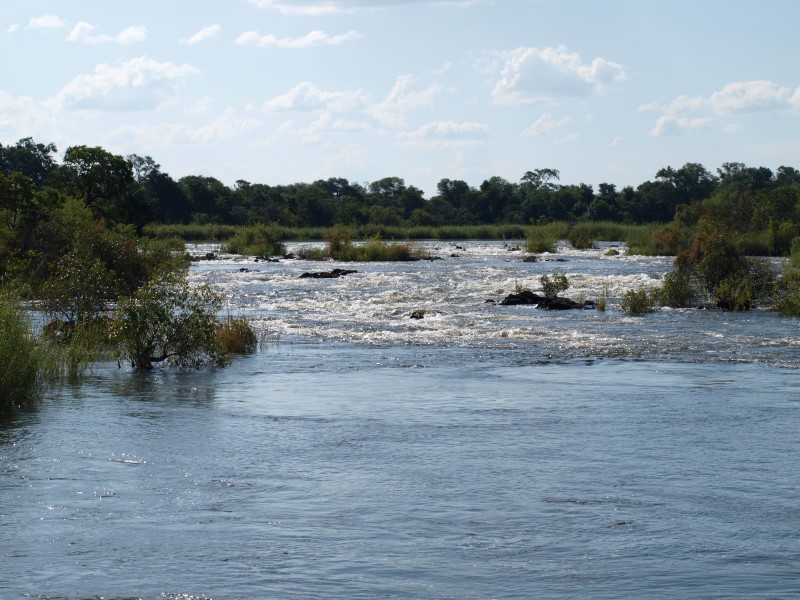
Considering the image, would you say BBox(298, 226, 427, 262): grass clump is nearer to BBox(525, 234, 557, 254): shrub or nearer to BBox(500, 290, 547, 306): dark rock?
BBox(525, 234, 557, 254): shrub

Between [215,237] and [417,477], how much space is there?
8668cm

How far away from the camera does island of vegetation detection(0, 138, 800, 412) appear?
64.6ft

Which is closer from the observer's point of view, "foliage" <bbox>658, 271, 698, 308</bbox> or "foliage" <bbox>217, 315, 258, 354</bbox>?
"foliage" <bbox>217, 315, 258, 354</bbox>

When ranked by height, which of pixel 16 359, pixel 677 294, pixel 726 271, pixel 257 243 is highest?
pixel 257 243

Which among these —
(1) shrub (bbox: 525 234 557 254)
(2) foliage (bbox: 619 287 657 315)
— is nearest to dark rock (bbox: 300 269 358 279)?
(2) foliage (bbox: 619 287 657 315)

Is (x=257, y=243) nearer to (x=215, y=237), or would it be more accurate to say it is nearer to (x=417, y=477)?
(x=215, y=237)

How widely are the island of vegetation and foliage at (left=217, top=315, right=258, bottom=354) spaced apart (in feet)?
0.12

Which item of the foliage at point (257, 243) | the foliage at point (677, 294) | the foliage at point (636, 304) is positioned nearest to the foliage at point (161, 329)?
the foliage at point (636, 304)

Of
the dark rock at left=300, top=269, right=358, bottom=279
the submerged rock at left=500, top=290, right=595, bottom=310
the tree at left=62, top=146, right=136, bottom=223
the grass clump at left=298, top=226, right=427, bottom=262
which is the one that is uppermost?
the tree at left=62, top=146, right=136, bottom=223

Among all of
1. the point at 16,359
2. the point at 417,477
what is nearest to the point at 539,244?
the point at 16,359

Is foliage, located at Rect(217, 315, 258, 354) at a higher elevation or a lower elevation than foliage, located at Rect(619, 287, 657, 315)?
lower

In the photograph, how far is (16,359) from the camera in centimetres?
1496

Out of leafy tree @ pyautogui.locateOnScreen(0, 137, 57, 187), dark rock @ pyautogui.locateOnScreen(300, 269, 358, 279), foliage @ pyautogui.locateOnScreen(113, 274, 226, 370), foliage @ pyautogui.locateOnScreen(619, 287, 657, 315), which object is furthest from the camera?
leafy tree @ pyautogui.locateOnScreen(0, 137, 57, 187)

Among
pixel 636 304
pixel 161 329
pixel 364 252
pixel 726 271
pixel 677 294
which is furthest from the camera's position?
pixel 364 252
